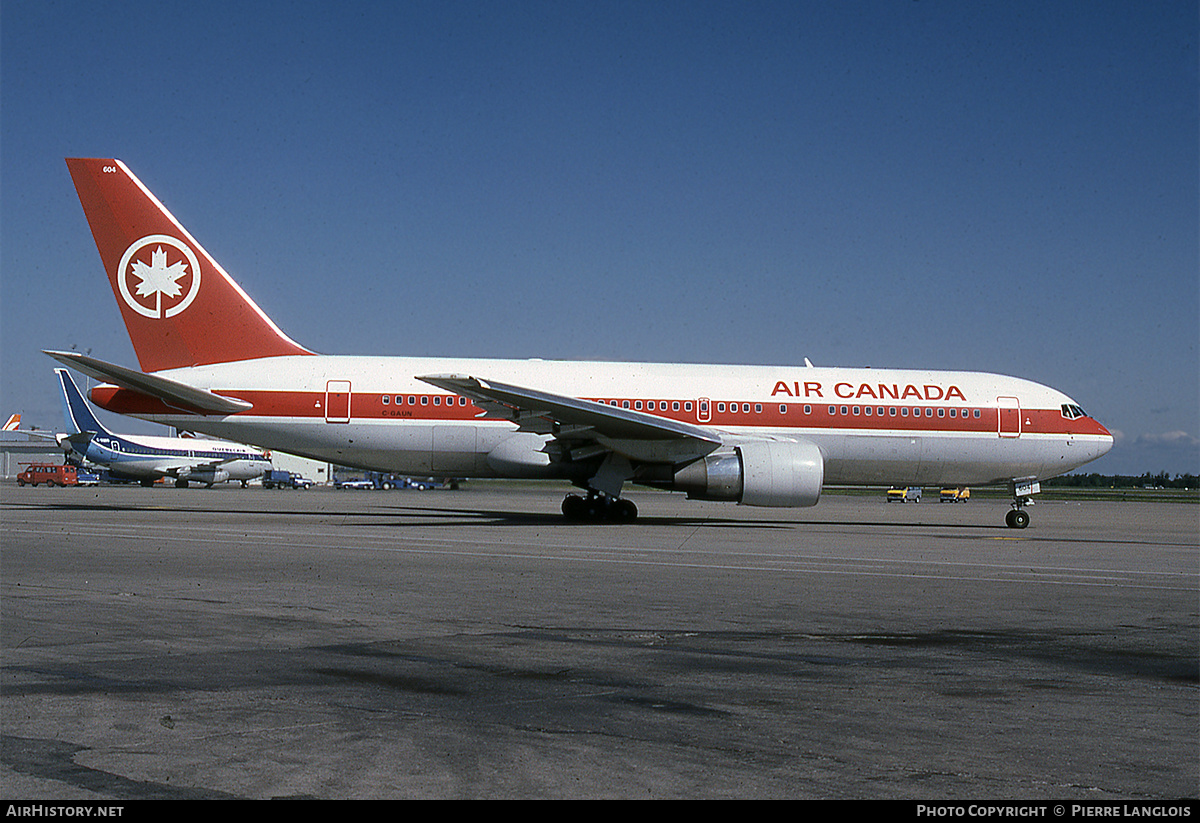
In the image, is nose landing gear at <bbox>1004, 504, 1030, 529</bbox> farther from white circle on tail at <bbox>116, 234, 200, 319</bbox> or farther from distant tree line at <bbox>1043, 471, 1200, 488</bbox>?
A: distant tree line at <bbox>1043, 471, 1200, 488</bbox>

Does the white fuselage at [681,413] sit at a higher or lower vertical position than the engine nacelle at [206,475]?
higher

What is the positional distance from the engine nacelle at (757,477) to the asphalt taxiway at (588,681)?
7982 millimetres

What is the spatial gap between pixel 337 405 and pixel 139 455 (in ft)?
147

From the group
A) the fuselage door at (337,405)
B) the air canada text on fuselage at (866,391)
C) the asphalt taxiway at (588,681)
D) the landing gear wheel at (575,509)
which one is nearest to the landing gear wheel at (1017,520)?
the air canada text on fuselage at (866,391)

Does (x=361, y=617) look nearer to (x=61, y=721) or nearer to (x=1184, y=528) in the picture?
(x=61, y=721)

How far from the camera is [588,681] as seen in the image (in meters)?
5.61

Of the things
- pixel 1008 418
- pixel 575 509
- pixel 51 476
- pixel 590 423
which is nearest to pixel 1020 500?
pixel 1008 418

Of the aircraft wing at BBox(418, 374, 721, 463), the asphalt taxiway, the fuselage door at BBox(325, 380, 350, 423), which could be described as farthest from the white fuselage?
the asphalt taxiway

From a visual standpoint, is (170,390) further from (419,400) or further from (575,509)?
(575,509)

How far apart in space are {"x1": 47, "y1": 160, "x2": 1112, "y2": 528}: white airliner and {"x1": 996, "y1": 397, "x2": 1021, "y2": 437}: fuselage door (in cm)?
4

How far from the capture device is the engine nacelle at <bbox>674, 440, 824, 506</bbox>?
68.4 ft

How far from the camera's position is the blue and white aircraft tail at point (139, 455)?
6125 centimetres

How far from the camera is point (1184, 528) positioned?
2661cm

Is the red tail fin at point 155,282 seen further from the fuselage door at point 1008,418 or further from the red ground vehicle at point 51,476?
the red ground vehicle at point 51,476
